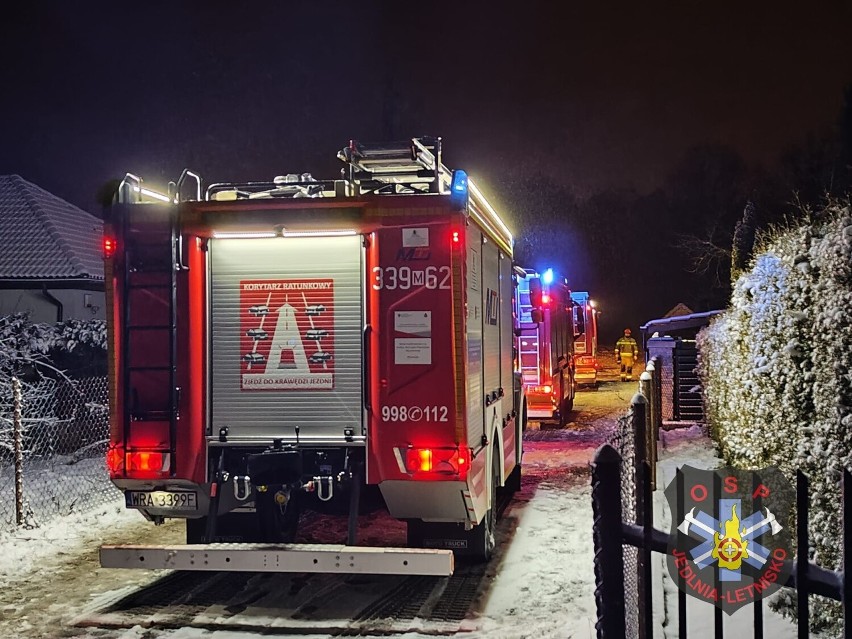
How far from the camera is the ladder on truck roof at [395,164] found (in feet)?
23.5

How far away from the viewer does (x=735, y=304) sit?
9.08 m

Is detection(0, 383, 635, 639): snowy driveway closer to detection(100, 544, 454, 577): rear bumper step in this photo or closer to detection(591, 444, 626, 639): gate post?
detection(100, 544, 454, 577): rear bumper step

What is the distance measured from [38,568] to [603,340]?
54593mm

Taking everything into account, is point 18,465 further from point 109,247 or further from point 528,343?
point 528,343

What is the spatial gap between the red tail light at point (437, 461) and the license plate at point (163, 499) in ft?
5.73

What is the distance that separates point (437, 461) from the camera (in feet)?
21.1

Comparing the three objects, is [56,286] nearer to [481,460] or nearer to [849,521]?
[481,460]

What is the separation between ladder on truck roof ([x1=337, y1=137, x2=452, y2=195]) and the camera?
7.17 m

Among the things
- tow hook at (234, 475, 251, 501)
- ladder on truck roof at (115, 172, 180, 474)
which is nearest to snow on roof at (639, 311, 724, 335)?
tow hook at (234, 475, 251, 501)

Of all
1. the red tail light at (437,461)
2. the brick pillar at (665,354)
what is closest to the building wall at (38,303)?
the brick pillar at (665,354)

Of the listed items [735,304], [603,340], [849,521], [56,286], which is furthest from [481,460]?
[603,340]

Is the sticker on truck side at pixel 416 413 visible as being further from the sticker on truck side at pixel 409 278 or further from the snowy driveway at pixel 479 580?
the snowy driveway at pixel 479 580

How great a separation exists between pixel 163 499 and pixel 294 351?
1539 millimetres

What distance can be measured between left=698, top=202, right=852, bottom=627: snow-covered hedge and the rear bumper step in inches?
94.1
